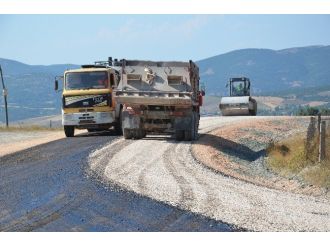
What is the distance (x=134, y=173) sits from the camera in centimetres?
1473

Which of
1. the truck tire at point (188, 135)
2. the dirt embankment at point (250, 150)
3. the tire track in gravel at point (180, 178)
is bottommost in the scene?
the dirt embankment at point (250, 150)

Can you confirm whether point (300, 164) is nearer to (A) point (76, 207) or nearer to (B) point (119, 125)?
(A) point (76, 207)

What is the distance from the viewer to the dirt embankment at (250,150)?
1602 cm

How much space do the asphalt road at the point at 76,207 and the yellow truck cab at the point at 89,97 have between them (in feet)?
30.6

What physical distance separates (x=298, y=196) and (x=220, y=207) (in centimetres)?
288

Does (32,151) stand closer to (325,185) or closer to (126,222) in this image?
(325,185)

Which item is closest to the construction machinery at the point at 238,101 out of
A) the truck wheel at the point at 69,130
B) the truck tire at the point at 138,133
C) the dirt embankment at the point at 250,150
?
the dirt embankment at the point at 250,150

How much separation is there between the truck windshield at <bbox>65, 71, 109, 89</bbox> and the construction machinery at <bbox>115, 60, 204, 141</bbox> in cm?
360

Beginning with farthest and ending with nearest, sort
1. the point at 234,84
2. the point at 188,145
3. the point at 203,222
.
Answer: the point at 234,84 < the point at 188,145 < the point at 203,222

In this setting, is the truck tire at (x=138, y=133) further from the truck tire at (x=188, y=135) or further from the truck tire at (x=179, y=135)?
the truck tire at (x=188, y=135)

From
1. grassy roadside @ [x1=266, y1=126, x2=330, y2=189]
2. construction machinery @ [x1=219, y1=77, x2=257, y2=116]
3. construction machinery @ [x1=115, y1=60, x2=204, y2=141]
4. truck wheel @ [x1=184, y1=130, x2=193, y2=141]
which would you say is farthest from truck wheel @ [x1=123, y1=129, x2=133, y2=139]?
construction machinery @ [x1=219, y1=77, x2=257, y2=116]

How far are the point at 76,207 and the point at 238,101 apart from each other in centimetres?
3905

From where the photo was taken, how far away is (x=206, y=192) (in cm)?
1220

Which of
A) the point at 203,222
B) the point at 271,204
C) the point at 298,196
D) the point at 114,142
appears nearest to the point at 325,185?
the point at 298,196
